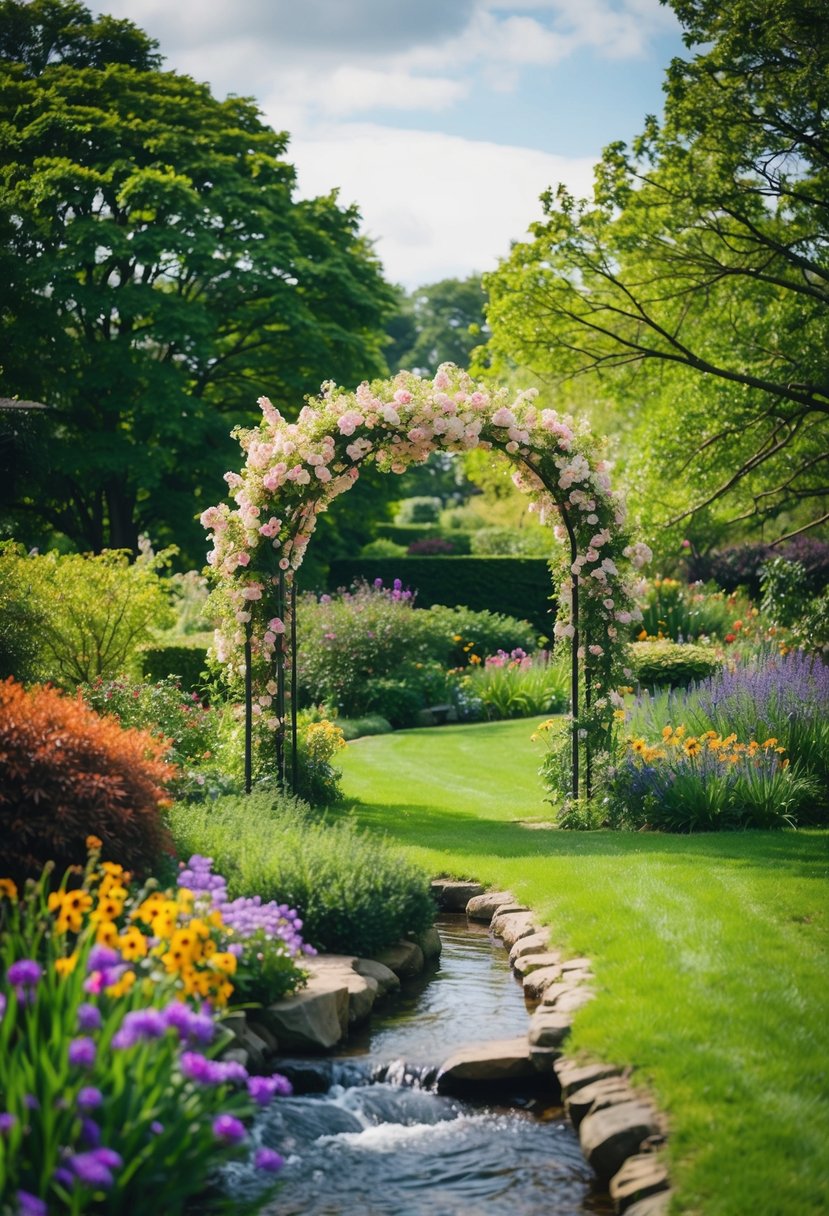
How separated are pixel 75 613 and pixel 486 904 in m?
6.14

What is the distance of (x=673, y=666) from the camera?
1516cm

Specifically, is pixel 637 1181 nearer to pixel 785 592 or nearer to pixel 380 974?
pixel 380 974

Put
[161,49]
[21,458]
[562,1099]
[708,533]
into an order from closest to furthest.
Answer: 1. [562,1099]
2. [21,458]
3. [708,533]
4. [161,49]

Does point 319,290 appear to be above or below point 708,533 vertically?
above

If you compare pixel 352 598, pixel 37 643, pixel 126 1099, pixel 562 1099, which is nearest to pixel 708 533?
pixel 352 598

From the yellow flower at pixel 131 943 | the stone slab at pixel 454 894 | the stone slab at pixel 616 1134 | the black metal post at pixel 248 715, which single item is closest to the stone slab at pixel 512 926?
the stone slab at pixel 454 894

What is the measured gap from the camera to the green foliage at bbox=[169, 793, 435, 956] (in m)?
6.29

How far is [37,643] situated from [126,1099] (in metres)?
9.26

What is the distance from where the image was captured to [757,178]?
41.3ft

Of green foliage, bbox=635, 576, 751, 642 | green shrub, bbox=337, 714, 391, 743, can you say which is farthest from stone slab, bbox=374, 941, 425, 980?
green foliage, bbox=635, 576, 751, 642

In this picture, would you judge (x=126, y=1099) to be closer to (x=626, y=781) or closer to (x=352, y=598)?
(x=626, y=781)

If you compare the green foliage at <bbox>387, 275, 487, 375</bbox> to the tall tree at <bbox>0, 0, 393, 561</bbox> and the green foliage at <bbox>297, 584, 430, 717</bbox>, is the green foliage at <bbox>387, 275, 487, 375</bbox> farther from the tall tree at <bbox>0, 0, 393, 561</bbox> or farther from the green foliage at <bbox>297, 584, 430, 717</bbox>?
the green foliage at <bbox>297, 584, 430, 717</bbox>

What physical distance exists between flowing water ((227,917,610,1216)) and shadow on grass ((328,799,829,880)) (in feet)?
6.78

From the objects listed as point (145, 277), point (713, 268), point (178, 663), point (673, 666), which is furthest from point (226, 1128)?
point (145, 277)
